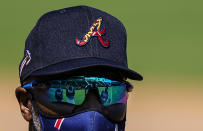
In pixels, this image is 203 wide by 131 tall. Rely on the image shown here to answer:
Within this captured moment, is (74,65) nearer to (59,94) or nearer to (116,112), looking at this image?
(59,94)

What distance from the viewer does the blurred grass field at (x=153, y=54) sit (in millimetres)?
5941

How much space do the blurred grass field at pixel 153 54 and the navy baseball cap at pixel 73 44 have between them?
304 centimetres

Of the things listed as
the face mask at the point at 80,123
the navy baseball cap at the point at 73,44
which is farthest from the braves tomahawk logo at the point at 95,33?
the face mask at the point at 80,123

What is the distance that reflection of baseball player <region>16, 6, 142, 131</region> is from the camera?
239 centimetres

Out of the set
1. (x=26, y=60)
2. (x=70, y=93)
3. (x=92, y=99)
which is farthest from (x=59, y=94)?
(x=26, y=60)

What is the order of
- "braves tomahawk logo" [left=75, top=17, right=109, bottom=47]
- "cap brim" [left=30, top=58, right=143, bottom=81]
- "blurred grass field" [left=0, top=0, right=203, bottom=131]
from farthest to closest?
1. "blurred grass field" [left=0, top=0, right=203, bottom=131]
2. "braves tomahawk logo" [left=75, top=17, right=109, bottom=47]
3. "cap brim" [left=30, top=58, right=143, bottom=81]

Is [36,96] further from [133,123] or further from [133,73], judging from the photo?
[133,123]

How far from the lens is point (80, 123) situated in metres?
2.37

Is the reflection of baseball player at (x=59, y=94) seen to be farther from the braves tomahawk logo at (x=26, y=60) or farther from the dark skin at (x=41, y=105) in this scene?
the braves tomahawk logo at (x=26, y=60)

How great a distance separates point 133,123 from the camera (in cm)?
573

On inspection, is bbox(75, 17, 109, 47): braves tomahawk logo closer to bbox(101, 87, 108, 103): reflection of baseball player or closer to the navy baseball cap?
the navy baseball cap

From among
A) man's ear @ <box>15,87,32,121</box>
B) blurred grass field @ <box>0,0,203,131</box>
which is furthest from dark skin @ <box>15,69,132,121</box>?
blurred grass field @ <box>0,0,203,131</box>

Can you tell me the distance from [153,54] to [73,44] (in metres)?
4.30

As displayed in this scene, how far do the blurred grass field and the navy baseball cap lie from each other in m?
3.04
